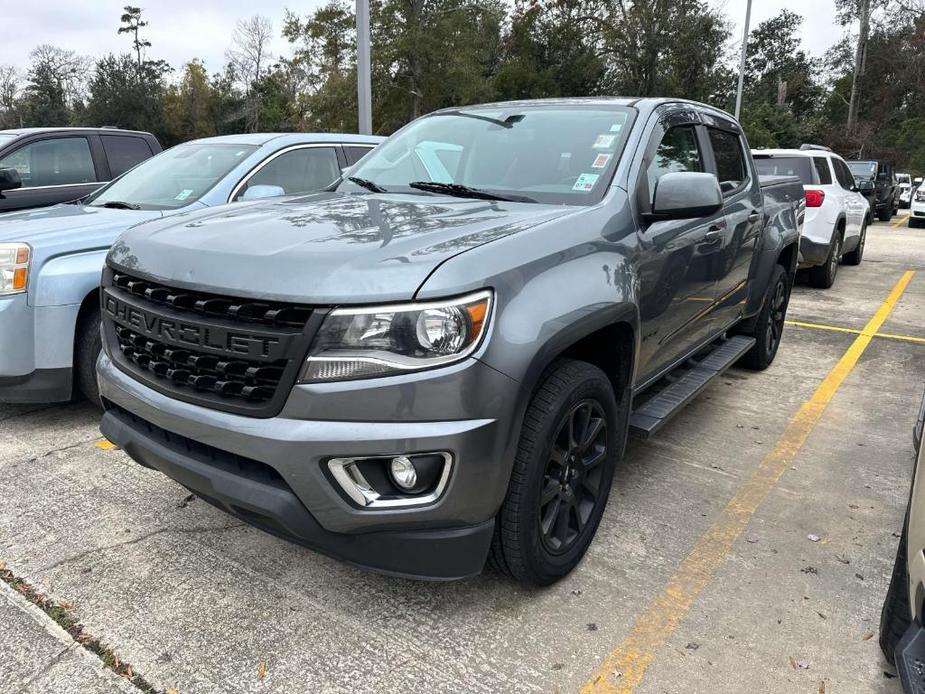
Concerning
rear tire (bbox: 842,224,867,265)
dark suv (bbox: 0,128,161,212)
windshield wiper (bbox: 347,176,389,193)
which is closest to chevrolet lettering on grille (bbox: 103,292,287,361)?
windshield wiper (bbox: 347,176,389,193)

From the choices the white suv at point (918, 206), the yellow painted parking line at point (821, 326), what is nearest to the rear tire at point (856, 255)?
the yellow painted parking line at point (821, 326)

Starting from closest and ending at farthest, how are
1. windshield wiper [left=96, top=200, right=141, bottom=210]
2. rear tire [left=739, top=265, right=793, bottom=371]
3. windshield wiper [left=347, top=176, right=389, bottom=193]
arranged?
1. windshield wiper [left=347, top=176, right=389, bottom=193]
2. windshield wiper [left=96, top=200, right=141, bottom=210]
3. rear tire [left=739, top=265, right=793, bottom=371]

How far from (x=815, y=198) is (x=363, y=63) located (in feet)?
19.0

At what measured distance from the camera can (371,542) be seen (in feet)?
7.11

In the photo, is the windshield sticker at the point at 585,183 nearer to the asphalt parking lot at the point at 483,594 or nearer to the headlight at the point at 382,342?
the headlight at the point at 382,342

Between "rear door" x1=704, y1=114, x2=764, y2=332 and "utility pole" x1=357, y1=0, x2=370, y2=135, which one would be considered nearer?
"rear door" x1=704, y1=114, x2=764, y2=332

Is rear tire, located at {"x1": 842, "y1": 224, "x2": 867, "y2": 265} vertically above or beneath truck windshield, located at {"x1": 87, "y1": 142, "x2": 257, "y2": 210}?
beneath

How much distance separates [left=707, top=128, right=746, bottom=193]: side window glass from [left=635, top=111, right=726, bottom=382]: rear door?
200mm

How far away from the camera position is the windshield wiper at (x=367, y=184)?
11.3 ft

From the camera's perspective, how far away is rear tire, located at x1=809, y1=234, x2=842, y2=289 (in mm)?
9195

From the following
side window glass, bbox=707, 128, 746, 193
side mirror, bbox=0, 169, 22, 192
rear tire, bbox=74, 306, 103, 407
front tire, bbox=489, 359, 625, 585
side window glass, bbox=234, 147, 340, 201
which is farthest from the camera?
side mirror, bbox=0, 169, 22, 192

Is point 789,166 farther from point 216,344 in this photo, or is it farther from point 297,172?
point 216,344

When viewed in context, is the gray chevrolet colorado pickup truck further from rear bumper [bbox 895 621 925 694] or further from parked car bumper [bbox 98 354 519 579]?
rear bumper [bbox 895 621 925 694]

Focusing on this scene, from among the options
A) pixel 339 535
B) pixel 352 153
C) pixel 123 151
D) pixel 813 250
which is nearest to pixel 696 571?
pixel 339 535
